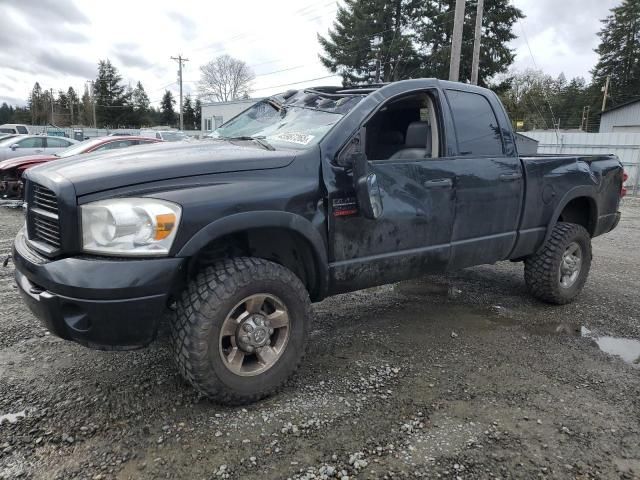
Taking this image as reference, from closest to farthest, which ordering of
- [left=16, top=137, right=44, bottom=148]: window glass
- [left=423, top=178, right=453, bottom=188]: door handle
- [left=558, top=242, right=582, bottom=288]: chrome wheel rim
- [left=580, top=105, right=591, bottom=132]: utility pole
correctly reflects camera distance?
[left=423, top=178, right=453, bottom=188]: door handle → [left=558, top=242, right=582, bottom=288]: chrome wheel rim → [left=16, top=137, right=44, bottom=148]: window glass → [left=580, top=105, right=591, bottom=132]: utility pole

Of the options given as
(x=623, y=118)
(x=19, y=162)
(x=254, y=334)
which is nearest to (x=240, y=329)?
(x=254, y=334)

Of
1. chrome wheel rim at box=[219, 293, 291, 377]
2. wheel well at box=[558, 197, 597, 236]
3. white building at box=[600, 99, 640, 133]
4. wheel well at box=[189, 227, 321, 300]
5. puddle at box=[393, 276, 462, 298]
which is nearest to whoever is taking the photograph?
chrome wheel rim at box=[219, 293, 291, 377]

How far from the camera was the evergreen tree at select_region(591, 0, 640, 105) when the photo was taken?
51.2m

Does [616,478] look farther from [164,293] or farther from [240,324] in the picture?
[164,293]

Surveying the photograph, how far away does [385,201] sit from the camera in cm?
323

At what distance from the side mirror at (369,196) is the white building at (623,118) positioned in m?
35.7

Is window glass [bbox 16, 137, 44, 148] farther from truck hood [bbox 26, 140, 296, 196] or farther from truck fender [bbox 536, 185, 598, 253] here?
truck fender [bbox 536, 185, 598, 253]

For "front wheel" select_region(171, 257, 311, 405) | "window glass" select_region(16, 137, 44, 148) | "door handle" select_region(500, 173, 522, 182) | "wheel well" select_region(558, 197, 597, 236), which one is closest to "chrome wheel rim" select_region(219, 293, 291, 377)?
"front wheel" select_region(171, 257, 311, 405)

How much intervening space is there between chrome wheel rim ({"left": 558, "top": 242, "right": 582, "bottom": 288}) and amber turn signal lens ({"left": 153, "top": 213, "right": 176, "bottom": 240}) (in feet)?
12.6

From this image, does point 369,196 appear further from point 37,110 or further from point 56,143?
point 37,110

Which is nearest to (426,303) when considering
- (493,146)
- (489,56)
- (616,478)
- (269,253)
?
(493,146)

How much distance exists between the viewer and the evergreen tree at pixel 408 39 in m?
27.0

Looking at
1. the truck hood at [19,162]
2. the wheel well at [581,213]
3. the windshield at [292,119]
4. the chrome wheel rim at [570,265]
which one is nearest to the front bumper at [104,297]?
the windshield at [292,119]

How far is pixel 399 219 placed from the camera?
131 inches
